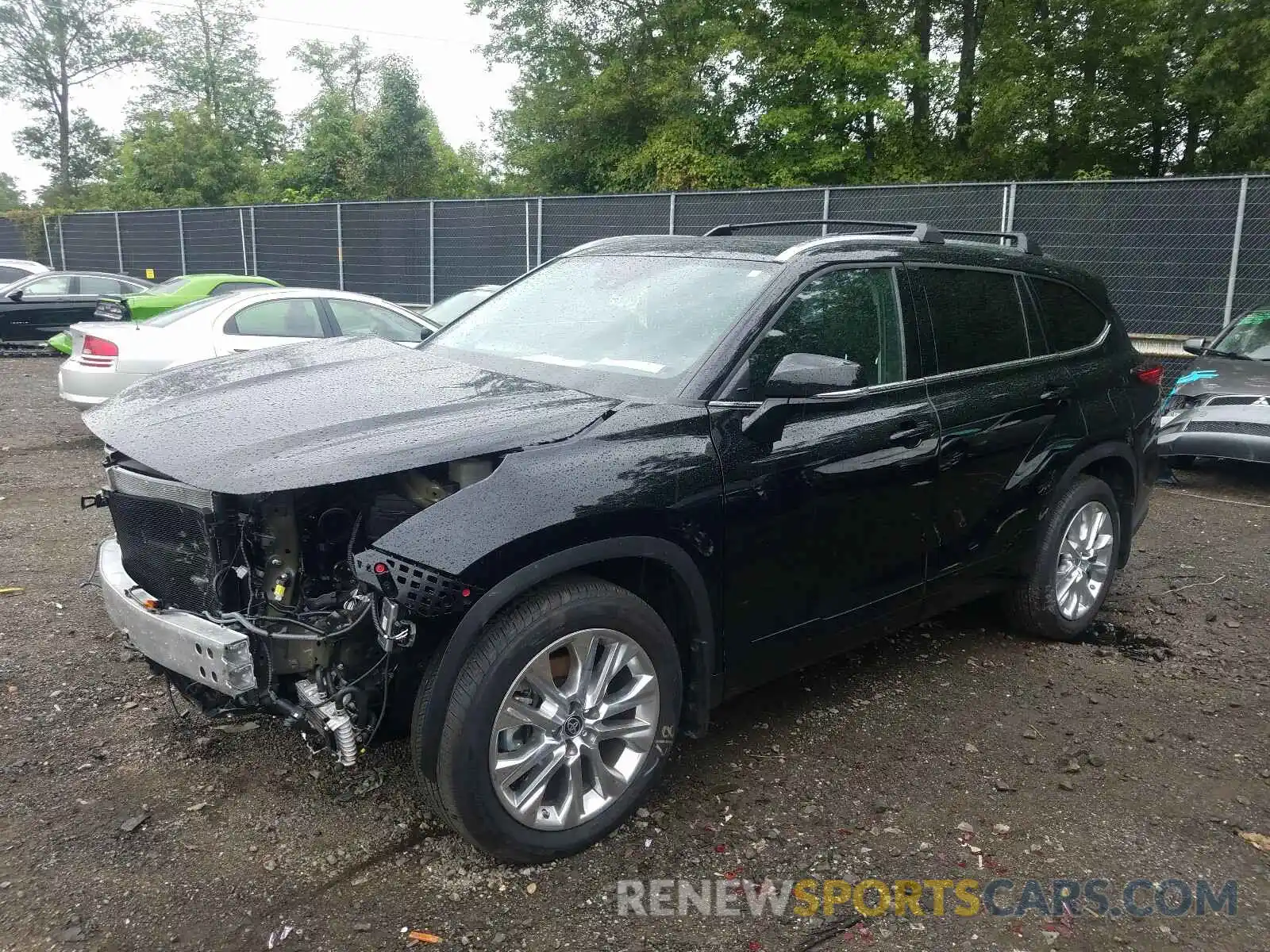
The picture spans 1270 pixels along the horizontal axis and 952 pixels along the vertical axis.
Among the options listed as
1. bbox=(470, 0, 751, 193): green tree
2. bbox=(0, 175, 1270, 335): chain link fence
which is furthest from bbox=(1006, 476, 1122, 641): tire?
bbox=(470, 0, 751, 193): green tree

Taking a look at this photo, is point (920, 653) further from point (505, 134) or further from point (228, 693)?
point (505, 134)

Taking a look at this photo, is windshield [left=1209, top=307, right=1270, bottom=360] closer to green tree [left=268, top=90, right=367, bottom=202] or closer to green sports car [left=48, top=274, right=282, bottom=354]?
green sports car [left=48, top=274, right=282, bottom=354]

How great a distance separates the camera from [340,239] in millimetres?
19109

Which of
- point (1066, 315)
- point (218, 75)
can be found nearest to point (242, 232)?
point (1066, 315)

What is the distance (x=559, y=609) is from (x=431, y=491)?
20.2 inches

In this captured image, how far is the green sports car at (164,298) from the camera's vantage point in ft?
Result: 37.1

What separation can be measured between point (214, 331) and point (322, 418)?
6.51 m

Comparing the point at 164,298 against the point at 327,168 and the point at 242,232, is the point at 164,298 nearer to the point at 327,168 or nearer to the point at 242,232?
the point at 242,232

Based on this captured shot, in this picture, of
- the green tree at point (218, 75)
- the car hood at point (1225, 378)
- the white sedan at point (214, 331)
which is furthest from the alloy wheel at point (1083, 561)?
the green tree at point (218, 75)

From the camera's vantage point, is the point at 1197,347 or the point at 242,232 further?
the point at 242,232

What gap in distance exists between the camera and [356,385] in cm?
342

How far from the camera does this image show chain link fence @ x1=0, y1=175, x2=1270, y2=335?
1088 centimetres

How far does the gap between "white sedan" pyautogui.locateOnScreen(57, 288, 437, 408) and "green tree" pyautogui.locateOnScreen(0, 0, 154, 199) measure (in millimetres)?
43375

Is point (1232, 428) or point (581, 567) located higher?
point (581, 567)
